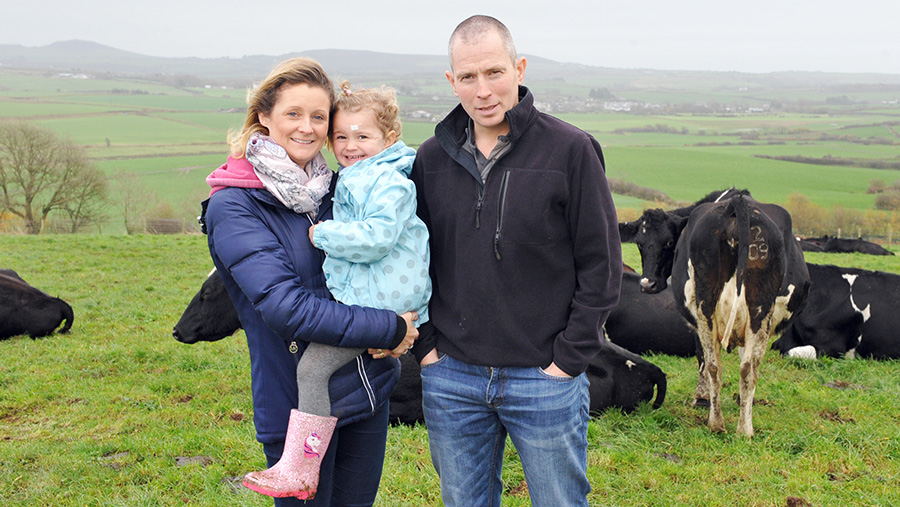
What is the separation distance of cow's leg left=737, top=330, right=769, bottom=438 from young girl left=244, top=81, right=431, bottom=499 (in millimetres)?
3924

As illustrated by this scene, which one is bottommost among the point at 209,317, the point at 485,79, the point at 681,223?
the point at 209,317

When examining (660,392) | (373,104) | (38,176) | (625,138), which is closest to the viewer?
(373,104)

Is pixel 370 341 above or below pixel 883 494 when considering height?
above

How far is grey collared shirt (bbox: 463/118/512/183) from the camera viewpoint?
104 inches

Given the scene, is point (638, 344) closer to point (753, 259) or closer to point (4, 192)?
point (753, 259)

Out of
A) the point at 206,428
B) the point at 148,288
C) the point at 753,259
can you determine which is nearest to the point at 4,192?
the point at 148,288

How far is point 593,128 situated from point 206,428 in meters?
83.8

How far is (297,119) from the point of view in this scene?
2707mm

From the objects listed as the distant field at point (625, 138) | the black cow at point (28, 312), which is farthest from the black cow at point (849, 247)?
the black cow at point (28, 312)

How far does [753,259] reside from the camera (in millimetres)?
5469

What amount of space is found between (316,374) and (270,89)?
119 cm

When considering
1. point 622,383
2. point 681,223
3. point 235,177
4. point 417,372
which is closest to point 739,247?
point 622,383

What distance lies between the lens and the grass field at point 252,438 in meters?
4.62

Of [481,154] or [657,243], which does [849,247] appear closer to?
[657,243]
